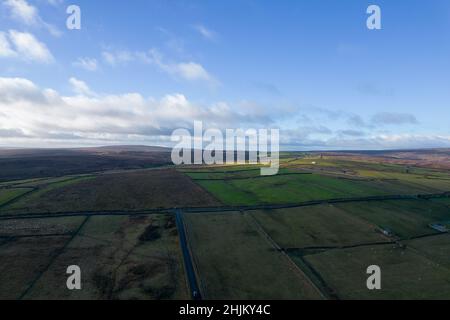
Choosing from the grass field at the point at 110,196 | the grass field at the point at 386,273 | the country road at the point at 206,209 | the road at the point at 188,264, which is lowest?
the grass field at the point at 386,273

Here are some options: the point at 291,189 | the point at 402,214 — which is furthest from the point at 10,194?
the point at 402,214

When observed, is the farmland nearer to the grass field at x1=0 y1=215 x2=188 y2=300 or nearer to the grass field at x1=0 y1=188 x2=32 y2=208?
the grass field at x1=0 y1=215 x2=188 y2=300

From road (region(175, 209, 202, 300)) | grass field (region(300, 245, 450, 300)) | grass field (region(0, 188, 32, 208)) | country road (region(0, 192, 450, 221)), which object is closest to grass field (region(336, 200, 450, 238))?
country road (region(0, 192, 450, 221))

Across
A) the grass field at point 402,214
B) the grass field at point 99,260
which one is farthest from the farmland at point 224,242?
the grass field at point 402,214

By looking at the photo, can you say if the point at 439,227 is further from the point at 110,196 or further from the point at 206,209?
the point at 110,196

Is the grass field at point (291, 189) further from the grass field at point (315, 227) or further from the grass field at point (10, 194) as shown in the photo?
the grass field at point (10, 194)
